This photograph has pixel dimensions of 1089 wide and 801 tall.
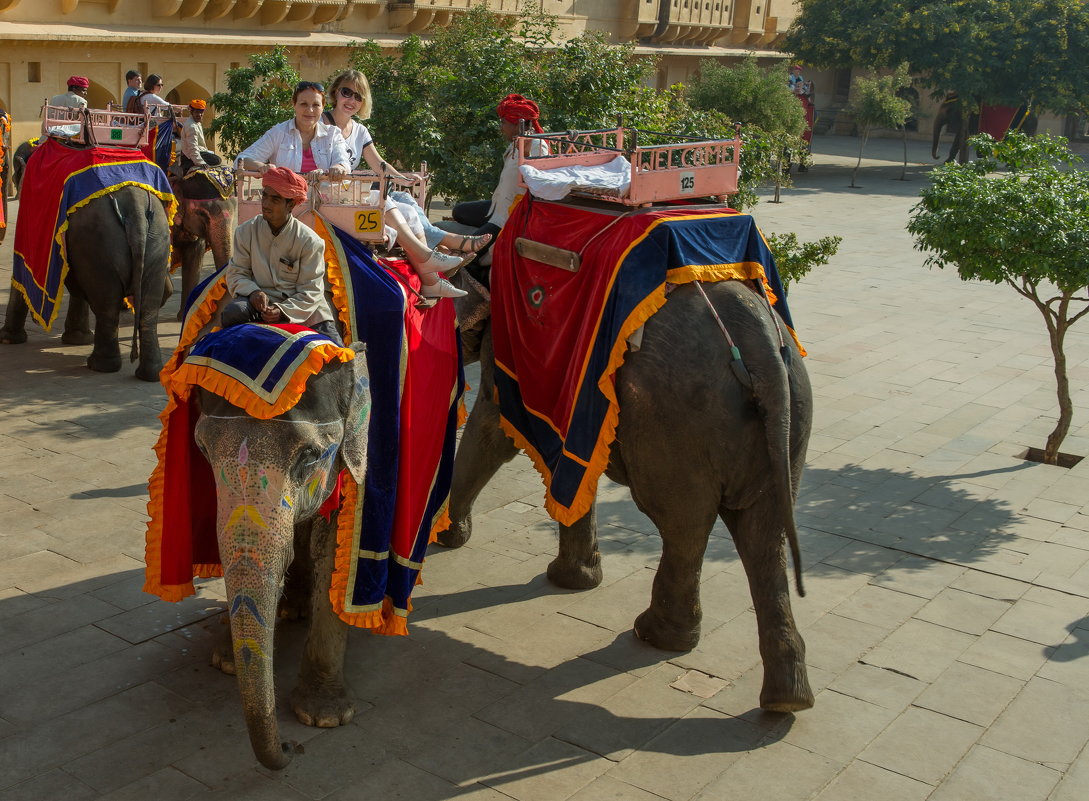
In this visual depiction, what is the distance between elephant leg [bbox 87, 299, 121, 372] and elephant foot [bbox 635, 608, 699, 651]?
19.9ft

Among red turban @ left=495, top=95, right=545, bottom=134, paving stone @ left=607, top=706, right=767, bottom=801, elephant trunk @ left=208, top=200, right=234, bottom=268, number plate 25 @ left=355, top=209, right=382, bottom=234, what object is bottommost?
paving stone @ left=607, top=706, right=767, bottom=801

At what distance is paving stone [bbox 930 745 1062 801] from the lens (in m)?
5.12

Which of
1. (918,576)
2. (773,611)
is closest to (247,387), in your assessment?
(773,611)

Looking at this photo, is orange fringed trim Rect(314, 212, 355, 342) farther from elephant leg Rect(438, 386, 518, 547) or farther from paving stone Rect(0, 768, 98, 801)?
paving stone Rect(0, 768, 98, 801)

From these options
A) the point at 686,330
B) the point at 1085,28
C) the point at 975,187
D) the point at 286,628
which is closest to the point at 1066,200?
the point at 975,187

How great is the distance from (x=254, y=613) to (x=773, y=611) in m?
2.36

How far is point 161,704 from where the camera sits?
18.0 ft

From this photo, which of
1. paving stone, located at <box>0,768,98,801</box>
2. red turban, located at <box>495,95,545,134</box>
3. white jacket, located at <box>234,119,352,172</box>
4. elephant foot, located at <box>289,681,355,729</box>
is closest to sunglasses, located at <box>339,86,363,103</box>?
white jacket, located at <box>234,119,352,172</box>

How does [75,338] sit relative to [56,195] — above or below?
below

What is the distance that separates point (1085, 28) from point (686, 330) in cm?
2817

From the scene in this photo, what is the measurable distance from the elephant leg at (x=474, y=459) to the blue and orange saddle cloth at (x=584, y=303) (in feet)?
1.40

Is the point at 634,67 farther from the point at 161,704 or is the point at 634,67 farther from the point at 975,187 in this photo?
the point at 161,704

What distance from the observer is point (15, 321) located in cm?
1134

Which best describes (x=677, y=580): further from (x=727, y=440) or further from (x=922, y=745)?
(x=922, y=745)
